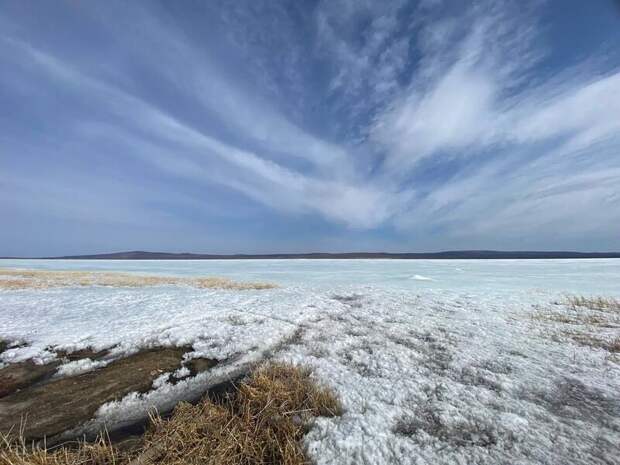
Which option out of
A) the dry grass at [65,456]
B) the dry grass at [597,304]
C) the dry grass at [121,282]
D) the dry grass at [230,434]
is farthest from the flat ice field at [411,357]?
the dry grass at [121,282]

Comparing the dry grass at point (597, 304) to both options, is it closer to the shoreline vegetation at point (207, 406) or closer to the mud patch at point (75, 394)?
the shoreline vegetation at point (207, 406)

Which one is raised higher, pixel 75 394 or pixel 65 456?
pixel 65 456

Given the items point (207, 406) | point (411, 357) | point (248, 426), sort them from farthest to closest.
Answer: point (411, 357)
point (207, 406)
point (248, 426)

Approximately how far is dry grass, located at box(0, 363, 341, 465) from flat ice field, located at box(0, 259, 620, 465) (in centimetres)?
29

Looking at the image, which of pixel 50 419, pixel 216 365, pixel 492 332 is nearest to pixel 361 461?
pixel 216 365

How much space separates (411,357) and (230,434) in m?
3.88

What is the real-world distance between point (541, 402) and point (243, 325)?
21.0 ft

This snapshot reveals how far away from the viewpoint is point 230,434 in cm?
308

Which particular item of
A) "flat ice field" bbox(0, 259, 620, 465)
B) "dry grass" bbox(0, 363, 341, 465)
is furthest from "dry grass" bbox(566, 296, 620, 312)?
"dry grass" bbox(0, 363, 341, 465)

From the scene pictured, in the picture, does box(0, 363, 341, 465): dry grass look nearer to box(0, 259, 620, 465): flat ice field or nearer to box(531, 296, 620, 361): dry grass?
box(0, 259, 620, 465): flat ice field

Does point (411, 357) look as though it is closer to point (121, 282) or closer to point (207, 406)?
point (207, 406)

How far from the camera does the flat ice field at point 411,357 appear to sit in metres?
3.11

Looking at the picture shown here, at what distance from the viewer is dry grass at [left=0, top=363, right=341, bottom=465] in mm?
2752

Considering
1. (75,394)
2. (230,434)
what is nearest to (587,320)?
(230,434)
